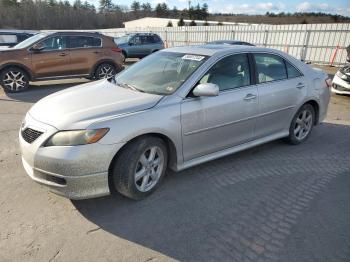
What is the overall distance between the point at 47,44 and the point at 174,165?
26.1 ft

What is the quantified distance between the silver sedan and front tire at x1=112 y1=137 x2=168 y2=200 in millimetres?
10

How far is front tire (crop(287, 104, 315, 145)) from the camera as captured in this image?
522cm

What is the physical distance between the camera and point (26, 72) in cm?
966

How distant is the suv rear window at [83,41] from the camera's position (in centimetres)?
1050

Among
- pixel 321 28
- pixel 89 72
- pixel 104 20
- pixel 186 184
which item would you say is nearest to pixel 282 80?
pixel 186 184

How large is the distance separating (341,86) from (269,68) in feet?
19.0

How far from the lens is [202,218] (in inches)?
128

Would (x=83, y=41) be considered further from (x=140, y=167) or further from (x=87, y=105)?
(x=140, y=167)

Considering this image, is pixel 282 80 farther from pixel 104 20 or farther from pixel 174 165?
pixel 104 20

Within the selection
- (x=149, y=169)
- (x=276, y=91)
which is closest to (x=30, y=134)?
(x=149, y=169)

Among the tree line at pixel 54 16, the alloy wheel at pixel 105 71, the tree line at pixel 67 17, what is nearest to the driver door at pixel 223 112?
the alloy wheel at pixel 105 71

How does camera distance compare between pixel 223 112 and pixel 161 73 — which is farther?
pixel 161 73

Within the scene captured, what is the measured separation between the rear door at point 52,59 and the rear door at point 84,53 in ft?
0.64

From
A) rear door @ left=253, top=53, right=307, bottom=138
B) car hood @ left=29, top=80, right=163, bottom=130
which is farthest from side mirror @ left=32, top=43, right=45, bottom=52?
rear door @ left=253, top=53, right=307, bottom=138
